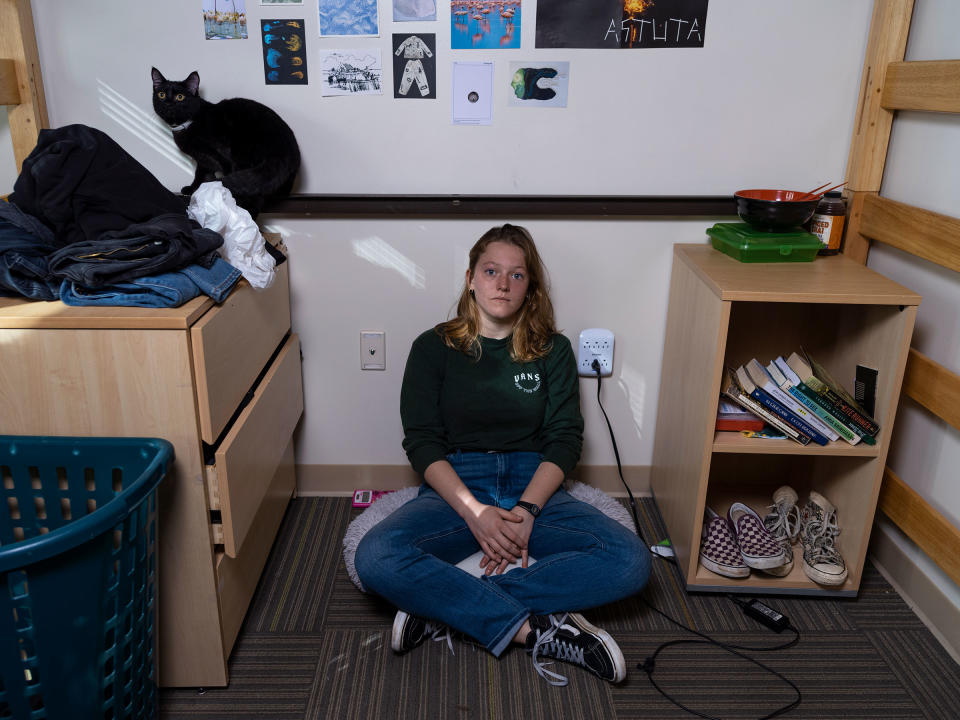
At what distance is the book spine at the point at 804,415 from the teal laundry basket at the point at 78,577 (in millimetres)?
1245

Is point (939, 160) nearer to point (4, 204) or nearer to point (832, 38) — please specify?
point (832, 38)

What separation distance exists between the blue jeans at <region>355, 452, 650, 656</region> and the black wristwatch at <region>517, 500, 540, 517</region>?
0.10 feet

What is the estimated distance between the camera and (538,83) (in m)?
1.84

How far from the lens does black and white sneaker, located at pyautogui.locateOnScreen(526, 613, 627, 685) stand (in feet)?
4.97

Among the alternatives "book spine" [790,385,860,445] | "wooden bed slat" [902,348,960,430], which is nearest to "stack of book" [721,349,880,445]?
"book spine" [790,385,860,445]

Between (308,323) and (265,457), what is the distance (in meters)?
0.48

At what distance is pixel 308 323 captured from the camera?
6.72 ft

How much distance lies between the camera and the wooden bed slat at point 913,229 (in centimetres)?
157

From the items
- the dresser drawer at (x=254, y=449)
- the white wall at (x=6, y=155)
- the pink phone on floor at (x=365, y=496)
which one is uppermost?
the white wall at (x=6, y=155)

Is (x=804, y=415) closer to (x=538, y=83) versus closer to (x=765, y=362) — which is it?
(x=765, y=362)

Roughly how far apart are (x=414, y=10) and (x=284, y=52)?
1.05 ft

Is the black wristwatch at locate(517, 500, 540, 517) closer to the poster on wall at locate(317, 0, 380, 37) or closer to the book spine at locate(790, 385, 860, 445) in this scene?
the book spine at locate(790, 385, 860, 445)

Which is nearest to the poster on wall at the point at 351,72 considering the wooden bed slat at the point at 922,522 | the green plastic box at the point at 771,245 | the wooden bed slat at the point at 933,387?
the green plastic box at the point at 771,245

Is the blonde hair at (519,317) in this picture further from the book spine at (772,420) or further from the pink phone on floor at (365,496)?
the pink phone on floor at (365,496)
